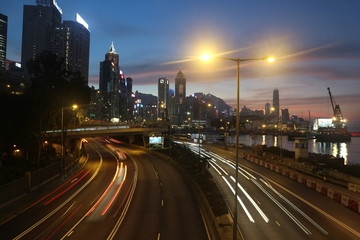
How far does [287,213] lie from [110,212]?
Result: 15324 mm

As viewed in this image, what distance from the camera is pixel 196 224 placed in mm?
22469

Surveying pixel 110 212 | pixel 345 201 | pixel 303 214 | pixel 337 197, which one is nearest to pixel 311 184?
pixel 337 197

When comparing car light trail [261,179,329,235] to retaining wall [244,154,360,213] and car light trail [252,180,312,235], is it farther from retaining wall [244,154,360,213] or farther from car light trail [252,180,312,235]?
retaining wall [244,154,360,213]

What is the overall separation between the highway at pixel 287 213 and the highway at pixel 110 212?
431 centimetres

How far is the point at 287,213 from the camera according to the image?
994 inches

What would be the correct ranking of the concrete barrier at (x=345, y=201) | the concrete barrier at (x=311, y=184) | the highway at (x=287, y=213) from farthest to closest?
the concrete barrier at (x=311, y=184) < the concrete barrier at (x=345, y=201) < the highway at (x=287, y=213)

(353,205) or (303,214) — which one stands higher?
(353,205)

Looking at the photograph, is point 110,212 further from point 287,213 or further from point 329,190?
point 329,190

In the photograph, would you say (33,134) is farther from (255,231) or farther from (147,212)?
(255,231)

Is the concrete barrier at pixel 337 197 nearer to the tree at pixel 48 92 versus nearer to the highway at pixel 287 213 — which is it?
the highway at pixel 287 213

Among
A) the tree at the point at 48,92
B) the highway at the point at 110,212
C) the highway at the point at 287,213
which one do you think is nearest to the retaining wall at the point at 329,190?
the highway at the point at 287,213

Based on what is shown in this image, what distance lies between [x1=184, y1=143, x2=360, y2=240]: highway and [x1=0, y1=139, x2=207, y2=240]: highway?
4.31 m

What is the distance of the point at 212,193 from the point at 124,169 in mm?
24099

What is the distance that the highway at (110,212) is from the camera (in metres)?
20.4
